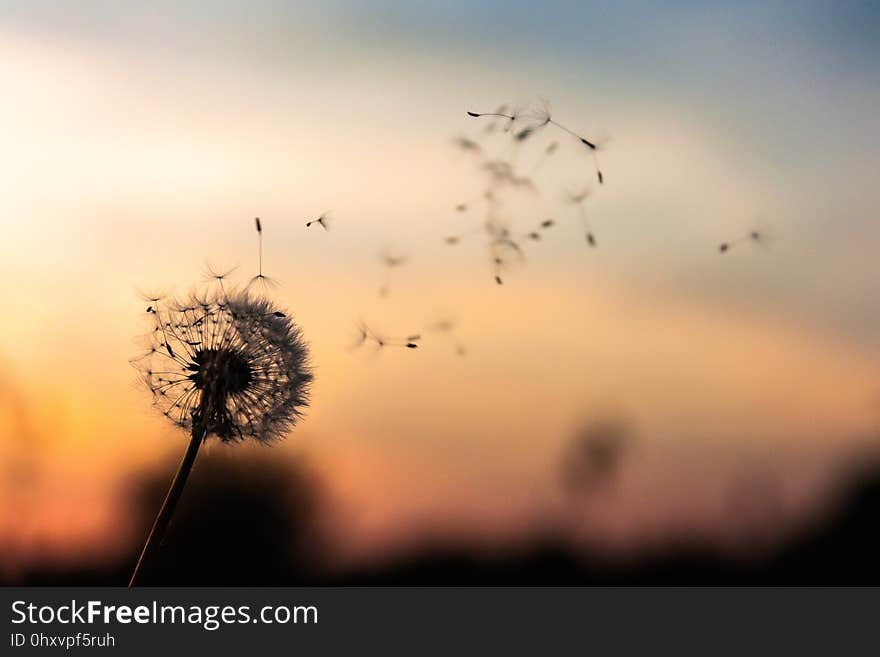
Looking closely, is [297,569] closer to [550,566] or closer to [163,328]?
[550,566]

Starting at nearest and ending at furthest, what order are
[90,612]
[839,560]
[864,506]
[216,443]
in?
[216,443]
[90,612]
[839,560]
[864,506]

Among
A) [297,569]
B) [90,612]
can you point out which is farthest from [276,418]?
[297,569]

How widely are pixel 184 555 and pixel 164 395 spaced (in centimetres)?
2745

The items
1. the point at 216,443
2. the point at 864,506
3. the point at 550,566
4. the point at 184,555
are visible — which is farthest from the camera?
the point at 864,506

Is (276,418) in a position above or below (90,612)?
above

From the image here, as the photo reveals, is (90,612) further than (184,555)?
No

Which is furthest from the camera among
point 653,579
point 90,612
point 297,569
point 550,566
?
point 297,569

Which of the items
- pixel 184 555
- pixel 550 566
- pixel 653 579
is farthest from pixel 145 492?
pixel 550 566

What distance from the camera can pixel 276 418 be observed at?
32.9 feet

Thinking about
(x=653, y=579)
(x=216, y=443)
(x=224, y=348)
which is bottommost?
(x=653, y=579)

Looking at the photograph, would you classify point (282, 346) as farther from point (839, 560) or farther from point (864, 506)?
point (864, 506)

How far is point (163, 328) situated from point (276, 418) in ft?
4.40

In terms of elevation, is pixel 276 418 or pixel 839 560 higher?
pixel 276 418

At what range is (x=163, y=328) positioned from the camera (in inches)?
396
